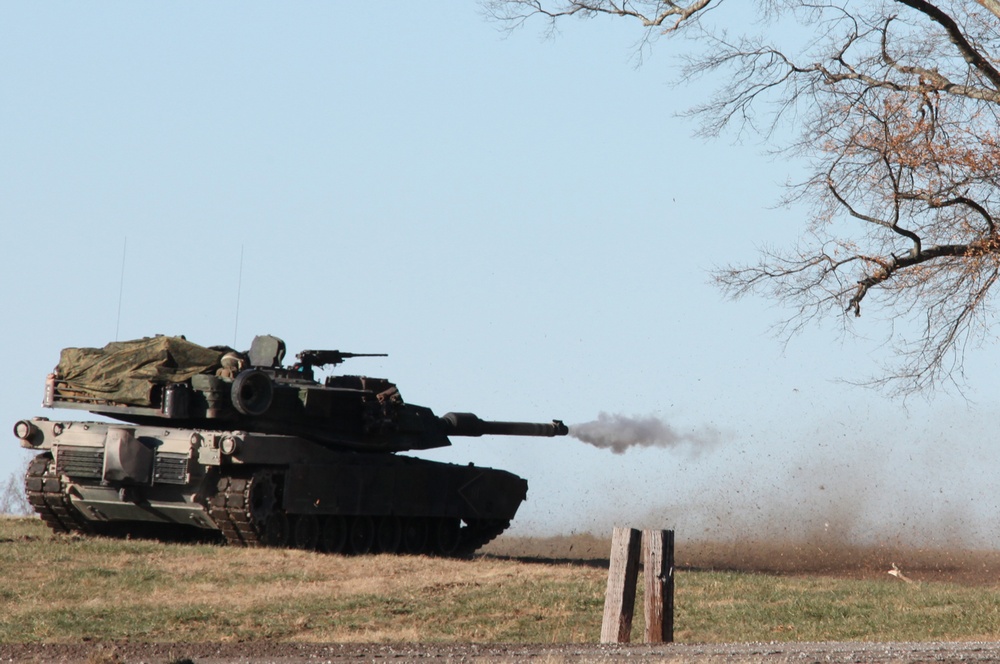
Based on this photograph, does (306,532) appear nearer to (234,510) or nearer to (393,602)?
(234,510)

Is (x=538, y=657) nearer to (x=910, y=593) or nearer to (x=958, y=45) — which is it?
(x=910, y=593)

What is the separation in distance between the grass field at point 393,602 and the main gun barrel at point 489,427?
15.2ft

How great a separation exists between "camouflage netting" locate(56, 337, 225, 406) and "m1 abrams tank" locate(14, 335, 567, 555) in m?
0.02

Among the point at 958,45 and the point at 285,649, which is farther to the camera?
the point at 958,45

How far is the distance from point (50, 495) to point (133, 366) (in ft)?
6.94

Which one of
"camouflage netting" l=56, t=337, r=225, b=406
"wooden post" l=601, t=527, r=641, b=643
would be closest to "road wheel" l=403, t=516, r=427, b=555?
"camouflage netting" l=56, t=337, r=225, b=406

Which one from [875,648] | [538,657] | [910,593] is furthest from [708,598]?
[538,657]

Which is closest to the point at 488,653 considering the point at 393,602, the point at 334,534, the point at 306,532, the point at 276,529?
the point at 393,602

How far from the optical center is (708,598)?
48.9 feet

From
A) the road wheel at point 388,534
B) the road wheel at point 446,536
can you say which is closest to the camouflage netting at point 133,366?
the road wheel at point 388,534

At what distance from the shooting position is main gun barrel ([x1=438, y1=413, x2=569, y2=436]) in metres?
22.0

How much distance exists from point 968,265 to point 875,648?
8779 mm

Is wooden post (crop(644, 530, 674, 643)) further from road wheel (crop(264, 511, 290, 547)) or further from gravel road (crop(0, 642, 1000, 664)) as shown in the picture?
road wheel (crop(264, 511, 290, 547))

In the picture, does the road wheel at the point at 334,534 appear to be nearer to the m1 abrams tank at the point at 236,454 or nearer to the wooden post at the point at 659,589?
the m1 abrams tank at the point at 236,454
